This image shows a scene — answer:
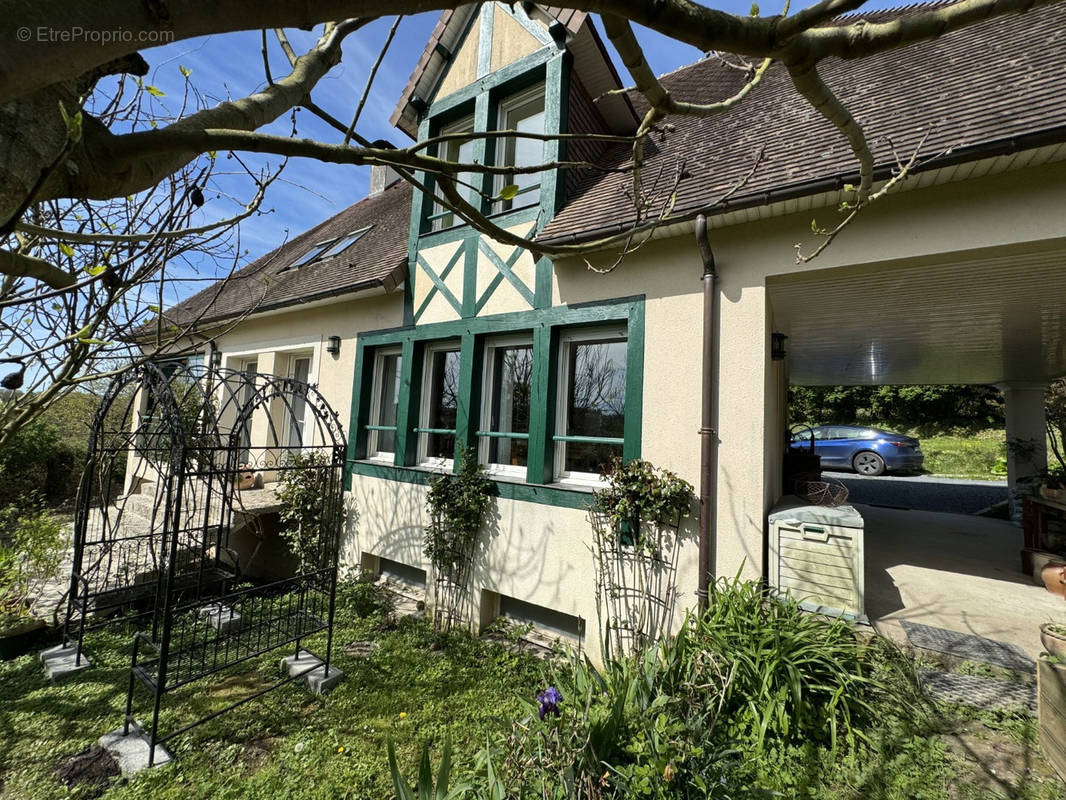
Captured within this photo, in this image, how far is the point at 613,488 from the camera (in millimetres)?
4176

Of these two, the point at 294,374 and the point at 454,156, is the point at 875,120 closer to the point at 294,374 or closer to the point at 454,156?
the point at 454,156

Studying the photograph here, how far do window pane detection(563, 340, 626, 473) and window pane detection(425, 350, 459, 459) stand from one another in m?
1.72

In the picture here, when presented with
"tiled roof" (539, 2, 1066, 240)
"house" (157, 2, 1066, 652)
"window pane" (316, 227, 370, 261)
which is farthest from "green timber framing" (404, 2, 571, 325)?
"window pane" (316, 227, 370, 261)

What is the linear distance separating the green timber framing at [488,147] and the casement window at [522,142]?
Result: 0.10 meters

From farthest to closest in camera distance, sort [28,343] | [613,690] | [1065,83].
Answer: [1065,83] → [613,690] → [28,343]

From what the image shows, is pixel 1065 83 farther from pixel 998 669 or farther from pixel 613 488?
pixel 613 488

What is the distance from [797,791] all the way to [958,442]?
23.1 m

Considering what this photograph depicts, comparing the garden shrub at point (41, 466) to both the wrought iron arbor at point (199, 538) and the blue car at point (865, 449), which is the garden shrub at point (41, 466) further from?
the blue car at point (865, 449)

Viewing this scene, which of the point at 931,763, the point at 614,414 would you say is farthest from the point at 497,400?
the point at 931,763

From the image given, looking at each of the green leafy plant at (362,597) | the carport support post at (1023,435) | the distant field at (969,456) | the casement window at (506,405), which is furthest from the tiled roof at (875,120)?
the distant field at (969,456)

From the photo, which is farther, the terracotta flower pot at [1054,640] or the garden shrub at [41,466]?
the garden shrub at [41,466]

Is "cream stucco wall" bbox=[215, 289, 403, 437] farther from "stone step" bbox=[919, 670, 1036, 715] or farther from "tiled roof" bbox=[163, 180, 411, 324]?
"stone step" bbox=[919, 670, 1036, 715]

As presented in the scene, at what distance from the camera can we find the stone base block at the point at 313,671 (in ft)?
13.4

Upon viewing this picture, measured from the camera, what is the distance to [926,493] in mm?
11688
